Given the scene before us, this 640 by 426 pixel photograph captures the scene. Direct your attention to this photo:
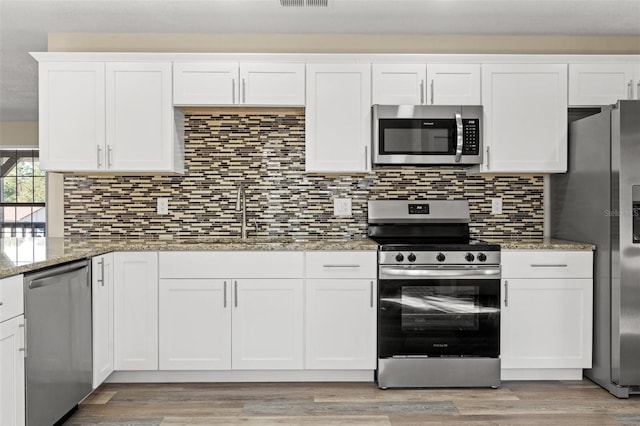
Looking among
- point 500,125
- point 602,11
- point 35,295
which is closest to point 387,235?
point 500,125

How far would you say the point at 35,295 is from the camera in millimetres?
2225

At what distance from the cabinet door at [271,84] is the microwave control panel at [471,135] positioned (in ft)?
3.61

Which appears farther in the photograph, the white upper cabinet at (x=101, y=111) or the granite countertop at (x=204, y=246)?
the white upper cabinet at (x=101, y=111)

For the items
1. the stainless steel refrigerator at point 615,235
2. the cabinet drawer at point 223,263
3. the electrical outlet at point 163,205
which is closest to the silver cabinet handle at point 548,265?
the stainless steel refrigerator at point 615,235

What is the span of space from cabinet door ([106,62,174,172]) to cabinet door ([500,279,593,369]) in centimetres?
242

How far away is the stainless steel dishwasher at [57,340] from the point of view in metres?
2.21

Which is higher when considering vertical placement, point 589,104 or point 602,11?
point 602,11

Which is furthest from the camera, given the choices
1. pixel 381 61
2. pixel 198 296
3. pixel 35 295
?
pixel 381 61

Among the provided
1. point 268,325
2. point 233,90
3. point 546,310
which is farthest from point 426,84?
point 268,325

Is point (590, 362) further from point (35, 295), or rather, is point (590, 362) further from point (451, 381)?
point (35, 295)

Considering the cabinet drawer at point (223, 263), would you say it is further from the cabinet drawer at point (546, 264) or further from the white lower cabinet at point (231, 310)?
the cabinet drawer at point (546, 264)

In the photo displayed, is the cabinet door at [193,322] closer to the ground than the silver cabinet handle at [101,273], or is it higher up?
closer to the ground

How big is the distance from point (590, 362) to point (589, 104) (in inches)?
66.4

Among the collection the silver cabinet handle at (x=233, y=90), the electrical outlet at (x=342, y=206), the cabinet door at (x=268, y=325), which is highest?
the silver cabinet handle at (x=233, y=90)
